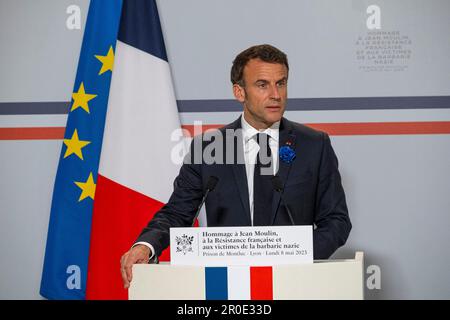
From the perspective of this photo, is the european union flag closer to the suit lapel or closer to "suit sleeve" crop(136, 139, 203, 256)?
"suit sleeve" crop(136, 139, 203, 256)

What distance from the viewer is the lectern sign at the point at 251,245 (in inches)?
76.9

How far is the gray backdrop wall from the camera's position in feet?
12.4

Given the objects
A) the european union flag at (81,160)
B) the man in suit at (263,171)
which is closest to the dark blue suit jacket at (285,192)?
the man in suit at (263,171)

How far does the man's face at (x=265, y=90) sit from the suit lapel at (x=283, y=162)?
66 mm

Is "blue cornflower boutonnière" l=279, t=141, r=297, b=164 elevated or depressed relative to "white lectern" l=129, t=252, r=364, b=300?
elevated

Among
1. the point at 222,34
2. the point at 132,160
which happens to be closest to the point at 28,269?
the point at 132,160

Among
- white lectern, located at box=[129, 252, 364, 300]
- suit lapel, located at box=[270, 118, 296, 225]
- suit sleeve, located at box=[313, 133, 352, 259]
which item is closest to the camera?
white lectern, located at box=[129, 252, 364, 300]

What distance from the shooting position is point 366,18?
379 centimetres

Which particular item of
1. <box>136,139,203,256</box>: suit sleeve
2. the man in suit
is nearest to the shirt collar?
the man in suit

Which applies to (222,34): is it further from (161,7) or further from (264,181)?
(264,181)

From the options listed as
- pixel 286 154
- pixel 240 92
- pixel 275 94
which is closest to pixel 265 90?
pixel 275 94

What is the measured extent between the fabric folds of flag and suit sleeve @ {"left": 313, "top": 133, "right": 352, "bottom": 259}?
1195 mm

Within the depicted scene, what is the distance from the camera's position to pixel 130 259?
218 cm
